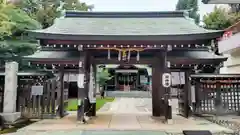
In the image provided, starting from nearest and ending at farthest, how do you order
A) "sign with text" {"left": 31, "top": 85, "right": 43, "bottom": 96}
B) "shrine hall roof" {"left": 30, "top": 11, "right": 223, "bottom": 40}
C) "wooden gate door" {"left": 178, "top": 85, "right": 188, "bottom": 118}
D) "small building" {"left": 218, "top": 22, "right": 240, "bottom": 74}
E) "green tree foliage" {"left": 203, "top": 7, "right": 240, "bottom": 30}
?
"shrine hall roof" {"left": 30, "top": 11, "right": 223, "bottom": 40}
"wooden gate door" {"left": 178, "top": 85, "right": 188, "bottom": 118}
"sign with text" {"left": 31, "top": 85, "right": 43, "bottom": 96}
"small building" {"left": 218, "top": 22, "right": 240, "bottom": 74}
"green tree foliage" {"left": 203, "top": 7, "right": 240, "bottom": 30}

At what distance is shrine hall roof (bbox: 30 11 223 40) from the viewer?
909 centimetres

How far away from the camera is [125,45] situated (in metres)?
9.61

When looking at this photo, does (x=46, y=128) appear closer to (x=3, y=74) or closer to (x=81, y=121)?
(x=81, y=121)

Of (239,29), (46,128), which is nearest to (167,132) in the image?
(46,128)

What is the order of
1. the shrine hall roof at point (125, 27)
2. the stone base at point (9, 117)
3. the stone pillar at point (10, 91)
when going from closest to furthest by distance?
the shrine hall roof at point (125, 27)
the stone base at point (9, 117)
the stone pillar at point (10, 91)

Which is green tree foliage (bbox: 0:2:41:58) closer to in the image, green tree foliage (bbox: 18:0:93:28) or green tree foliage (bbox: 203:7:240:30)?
green tree foliage (bbox: 18:0:93:28)

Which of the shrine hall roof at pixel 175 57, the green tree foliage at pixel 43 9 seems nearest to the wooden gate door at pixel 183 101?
the shrine hall roof at pixel 175 57

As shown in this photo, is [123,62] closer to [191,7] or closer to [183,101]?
[183,101]

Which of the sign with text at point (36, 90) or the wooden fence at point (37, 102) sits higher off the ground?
the sign with text at point (36, 90)

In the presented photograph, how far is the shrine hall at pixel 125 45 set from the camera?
9.16m

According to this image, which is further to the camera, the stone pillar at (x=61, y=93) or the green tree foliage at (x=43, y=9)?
the green tree foliage at (x=43, y=9)

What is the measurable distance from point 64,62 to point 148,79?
2830 cm

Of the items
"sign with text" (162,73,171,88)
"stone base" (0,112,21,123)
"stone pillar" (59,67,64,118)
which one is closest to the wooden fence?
"stone pillar" (59,67,64,118)

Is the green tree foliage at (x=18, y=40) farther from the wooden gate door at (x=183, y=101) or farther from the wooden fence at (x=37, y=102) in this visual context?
the wooden gate door at (x=183, y=101)
